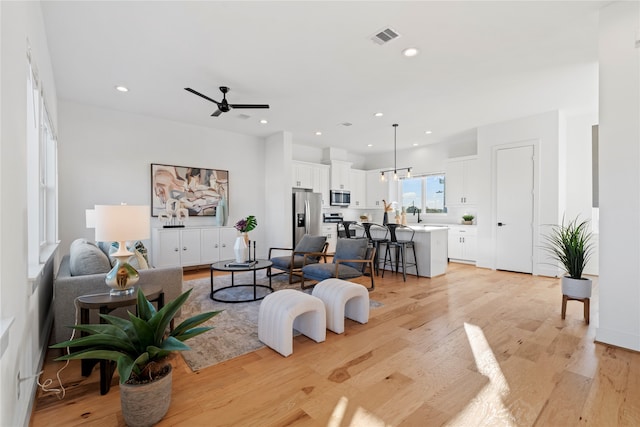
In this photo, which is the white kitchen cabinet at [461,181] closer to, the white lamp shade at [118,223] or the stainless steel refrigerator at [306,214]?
the stainless steel refrigerator at [306,214]

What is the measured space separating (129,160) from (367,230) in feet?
14.7

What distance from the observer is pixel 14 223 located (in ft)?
4.85

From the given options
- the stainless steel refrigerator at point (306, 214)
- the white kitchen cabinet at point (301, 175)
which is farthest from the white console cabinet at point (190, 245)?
the white kitchen cabinet at point (301, 175)

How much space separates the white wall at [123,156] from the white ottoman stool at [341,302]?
155 inches

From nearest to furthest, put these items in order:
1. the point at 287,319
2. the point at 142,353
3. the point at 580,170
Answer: the point at 142,353 → the point at 287,319 → the point at 580,170

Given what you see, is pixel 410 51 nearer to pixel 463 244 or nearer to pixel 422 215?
pixel 463 244

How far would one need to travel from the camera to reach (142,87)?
13.4 ft

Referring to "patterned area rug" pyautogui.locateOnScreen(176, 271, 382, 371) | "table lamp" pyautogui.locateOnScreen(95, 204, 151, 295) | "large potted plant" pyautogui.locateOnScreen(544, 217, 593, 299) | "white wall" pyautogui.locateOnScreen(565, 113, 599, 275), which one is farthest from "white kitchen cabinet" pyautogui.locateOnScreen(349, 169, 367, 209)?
"table lamp" pyautogui.locateOnScreen(95, 204, 151, 295)

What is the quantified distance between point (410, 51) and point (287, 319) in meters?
2.99

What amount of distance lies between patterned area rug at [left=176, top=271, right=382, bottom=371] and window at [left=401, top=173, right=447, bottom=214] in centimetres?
467

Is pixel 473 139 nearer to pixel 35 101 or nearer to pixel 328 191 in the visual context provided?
pixel 328 191

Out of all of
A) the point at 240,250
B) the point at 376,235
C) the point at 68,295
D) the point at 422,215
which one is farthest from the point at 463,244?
the point at 68,295

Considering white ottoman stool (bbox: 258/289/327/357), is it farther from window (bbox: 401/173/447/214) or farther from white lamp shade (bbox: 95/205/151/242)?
window (bbox: 401/173/447/214)

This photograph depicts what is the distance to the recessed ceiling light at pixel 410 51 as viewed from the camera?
3.12 metres
